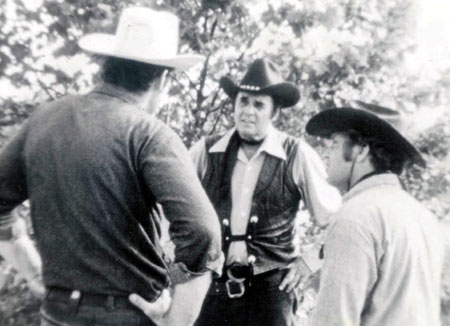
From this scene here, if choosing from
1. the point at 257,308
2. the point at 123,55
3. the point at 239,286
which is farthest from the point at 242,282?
the point at 123,55

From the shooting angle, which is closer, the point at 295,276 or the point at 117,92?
the point at 117,92

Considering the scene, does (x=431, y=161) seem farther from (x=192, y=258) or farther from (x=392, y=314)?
(x=192, y=258)

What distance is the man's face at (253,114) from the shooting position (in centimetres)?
400

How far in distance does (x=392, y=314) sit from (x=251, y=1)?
269 centimetres

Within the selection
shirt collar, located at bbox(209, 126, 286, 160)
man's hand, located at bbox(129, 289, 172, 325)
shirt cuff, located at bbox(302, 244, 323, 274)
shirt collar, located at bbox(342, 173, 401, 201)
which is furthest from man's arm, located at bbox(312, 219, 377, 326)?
shirt collar, located at bbox(209, 126, 286, 160)

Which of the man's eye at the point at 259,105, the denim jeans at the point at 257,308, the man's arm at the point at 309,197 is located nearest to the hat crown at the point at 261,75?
the man's eye at the point at 259,105

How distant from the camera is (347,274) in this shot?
2.01 metres

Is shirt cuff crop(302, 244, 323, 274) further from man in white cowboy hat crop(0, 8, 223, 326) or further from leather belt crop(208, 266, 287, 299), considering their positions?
man in white cowboy hat crop(0, 8, 223, 326)

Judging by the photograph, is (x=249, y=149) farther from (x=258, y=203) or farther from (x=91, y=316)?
(x=91, y=316)

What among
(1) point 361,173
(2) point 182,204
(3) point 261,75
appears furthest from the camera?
(3) point 261,75

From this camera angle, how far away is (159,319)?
213 cm

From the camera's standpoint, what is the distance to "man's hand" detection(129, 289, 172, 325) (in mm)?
2059

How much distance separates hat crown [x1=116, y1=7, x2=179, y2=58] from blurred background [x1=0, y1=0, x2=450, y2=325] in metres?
1.32

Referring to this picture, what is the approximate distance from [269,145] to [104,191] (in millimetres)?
2056
